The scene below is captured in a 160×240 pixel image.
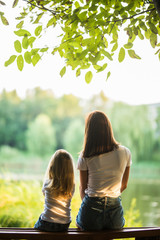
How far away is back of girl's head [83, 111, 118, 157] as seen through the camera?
5.67 feet

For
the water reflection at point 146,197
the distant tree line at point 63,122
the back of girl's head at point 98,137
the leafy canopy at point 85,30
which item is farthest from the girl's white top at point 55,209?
the distant tree line at point 63,122

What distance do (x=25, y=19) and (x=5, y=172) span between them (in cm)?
346

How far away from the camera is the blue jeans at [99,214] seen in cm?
167

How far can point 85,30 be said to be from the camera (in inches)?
62.1

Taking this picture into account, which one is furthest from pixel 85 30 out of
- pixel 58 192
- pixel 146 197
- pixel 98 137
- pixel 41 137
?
pixel 41 137

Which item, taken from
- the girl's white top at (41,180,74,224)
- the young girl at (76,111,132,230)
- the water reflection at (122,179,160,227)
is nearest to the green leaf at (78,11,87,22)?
the young girl at (76,111,132,230)

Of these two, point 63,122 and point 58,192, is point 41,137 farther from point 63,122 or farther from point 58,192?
point 58,192

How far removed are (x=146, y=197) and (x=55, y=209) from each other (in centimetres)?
454

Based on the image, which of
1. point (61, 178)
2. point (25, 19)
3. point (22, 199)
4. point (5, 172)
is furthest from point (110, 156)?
point (5, 172)

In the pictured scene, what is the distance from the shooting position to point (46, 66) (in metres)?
5.67

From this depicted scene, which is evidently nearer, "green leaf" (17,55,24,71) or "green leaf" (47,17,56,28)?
"green leaf" (17,55,24,71)

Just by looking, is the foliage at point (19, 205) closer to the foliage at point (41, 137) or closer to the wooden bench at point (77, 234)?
the foliage at point (41, 137)

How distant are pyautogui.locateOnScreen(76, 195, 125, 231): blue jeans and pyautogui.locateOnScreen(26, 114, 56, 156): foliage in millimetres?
4797

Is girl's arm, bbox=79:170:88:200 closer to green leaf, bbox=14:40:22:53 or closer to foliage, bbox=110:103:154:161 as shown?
green leaf, bbox=14:40:22:53
